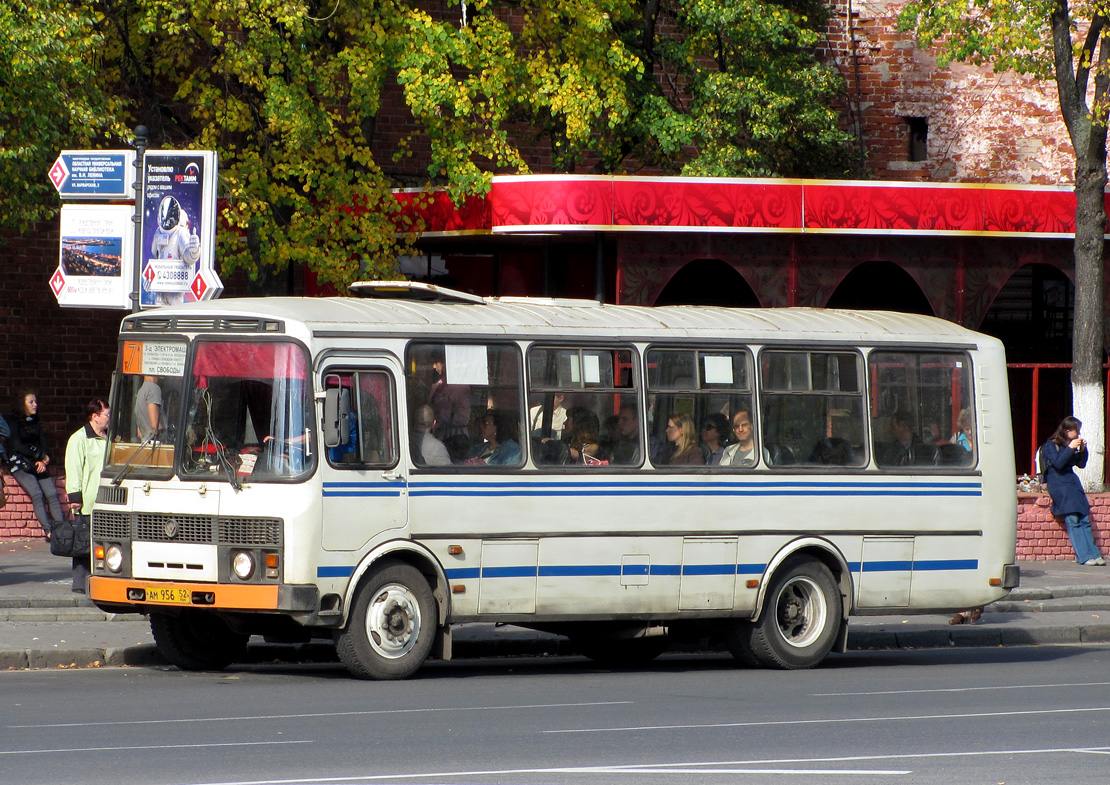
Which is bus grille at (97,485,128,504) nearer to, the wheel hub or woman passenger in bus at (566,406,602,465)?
the wheel hub

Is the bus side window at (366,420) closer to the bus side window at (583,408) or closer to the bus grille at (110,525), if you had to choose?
the bus side window at (583,408)

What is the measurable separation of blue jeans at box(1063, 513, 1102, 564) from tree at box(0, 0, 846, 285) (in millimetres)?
7139

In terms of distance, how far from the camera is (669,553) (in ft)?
42.8

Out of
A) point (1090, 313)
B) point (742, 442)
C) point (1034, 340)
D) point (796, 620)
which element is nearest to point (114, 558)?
point (742, 442)

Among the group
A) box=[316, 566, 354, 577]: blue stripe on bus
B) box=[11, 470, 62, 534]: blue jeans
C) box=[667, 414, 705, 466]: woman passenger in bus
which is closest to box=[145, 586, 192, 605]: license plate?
box=[316, 566, 354, 577]: blue stripe on bus

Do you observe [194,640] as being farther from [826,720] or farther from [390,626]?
[826,720]

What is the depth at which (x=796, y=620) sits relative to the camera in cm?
1369

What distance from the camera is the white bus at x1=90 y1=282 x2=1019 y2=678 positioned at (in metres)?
11.6

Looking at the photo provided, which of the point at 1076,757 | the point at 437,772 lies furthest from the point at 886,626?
the point at 437,772

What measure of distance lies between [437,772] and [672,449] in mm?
5525

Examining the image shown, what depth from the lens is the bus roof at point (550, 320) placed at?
11945 mm

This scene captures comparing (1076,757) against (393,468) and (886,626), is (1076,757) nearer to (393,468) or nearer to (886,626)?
(393,468)

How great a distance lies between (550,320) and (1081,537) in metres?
11.6

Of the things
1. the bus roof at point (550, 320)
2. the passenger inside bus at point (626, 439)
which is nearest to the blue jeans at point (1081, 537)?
the bus roof at point (550, 320)
